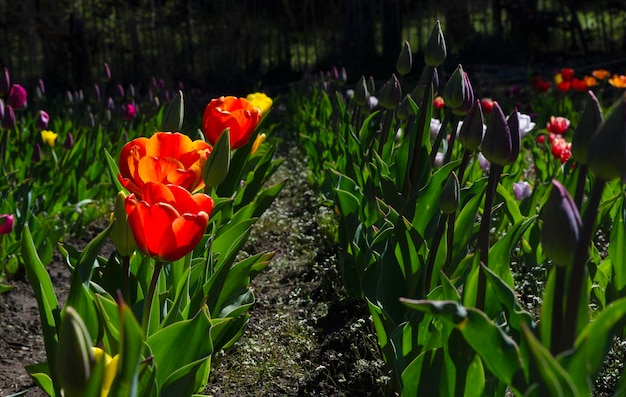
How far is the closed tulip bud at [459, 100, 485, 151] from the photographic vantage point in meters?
1.61

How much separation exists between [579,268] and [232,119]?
3.58ft

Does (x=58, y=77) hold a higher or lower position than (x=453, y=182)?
lower

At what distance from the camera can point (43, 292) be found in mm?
1334

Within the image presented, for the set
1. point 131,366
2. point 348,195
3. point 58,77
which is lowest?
point 58,77

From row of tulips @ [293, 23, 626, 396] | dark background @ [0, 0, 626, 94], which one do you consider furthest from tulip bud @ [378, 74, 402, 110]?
dark background @ [0, 0, 626, 94]

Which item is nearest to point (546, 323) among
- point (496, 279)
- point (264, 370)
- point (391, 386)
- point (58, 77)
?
point (496, 279)

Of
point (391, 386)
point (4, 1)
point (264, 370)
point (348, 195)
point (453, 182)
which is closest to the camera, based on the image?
point (453, 182)

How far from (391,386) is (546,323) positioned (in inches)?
33.2

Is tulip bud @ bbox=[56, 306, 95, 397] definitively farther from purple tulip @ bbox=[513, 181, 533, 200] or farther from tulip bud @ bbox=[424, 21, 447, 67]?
purple tulip @ bbox=[513, 181, 533, 200]

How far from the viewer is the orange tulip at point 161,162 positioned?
4.74 ft

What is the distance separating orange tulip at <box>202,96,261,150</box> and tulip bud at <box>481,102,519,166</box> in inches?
28.2

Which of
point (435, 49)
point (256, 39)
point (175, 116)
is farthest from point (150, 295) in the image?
point (256, 39)

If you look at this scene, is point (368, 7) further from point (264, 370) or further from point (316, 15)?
point (264, 370)

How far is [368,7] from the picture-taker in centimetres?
926
